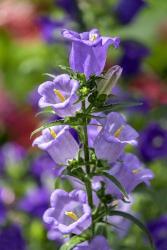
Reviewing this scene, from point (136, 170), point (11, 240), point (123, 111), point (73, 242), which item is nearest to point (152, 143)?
point (123, 111)

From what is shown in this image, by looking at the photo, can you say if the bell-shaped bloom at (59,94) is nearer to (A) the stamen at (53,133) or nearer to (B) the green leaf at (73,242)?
(A) the stamen at (53,133)

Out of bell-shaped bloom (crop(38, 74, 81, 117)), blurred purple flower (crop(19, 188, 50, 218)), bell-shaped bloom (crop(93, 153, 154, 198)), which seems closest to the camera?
bell-shaped bloom (crop(38, 74, 81, 117))

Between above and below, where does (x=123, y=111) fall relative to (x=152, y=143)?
above

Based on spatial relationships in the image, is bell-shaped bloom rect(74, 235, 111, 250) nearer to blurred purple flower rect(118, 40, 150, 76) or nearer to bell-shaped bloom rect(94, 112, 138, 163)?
bell-shaped bloom rect(94, 112, 138, 163)

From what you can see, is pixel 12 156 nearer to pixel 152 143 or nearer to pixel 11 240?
pixel 152 143

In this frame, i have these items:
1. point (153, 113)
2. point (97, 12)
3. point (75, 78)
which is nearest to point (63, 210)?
point (75, 78)

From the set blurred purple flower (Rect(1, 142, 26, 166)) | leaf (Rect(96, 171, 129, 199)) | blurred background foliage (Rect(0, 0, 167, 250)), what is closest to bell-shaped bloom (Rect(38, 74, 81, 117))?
leaf (Rect(96, 171, 129, 199))
